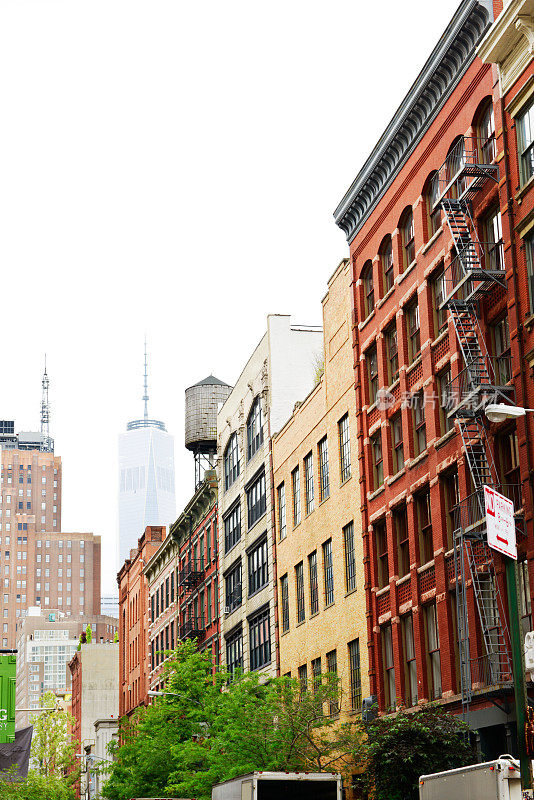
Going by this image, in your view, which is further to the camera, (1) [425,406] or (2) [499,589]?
(1) [425,406]

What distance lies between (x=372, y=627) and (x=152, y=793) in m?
19.6

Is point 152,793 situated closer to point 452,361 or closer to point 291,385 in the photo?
point 291,385

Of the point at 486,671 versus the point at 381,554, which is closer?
the point at 486,671

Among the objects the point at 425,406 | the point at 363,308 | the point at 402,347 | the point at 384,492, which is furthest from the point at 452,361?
the point at 363,308

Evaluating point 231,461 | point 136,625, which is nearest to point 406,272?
point 231,461

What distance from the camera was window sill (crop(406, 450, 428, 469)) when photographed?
38.7 metres

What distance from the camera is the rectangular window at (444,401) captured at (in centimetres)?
3681

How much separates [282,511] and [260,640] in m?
7.48

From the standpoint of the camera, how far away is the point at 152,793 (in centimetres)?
5709

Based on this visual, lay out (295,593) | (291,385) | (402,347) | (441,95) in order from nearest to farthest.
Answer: (441,95) < (402,347) < (295,593) < (291,385)

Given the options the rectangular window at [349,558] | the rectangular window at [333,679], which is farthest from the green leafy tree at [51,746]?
the rectangular window at [349,558]

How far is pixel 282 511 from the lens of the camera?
58312 millimetres

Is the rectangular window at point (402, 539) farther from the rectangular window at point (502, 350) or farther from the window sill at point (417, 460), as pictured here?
the rectangular window at point (502, 350)

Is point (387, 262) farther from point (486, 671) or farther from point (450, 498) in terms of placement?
point (486, 671)
